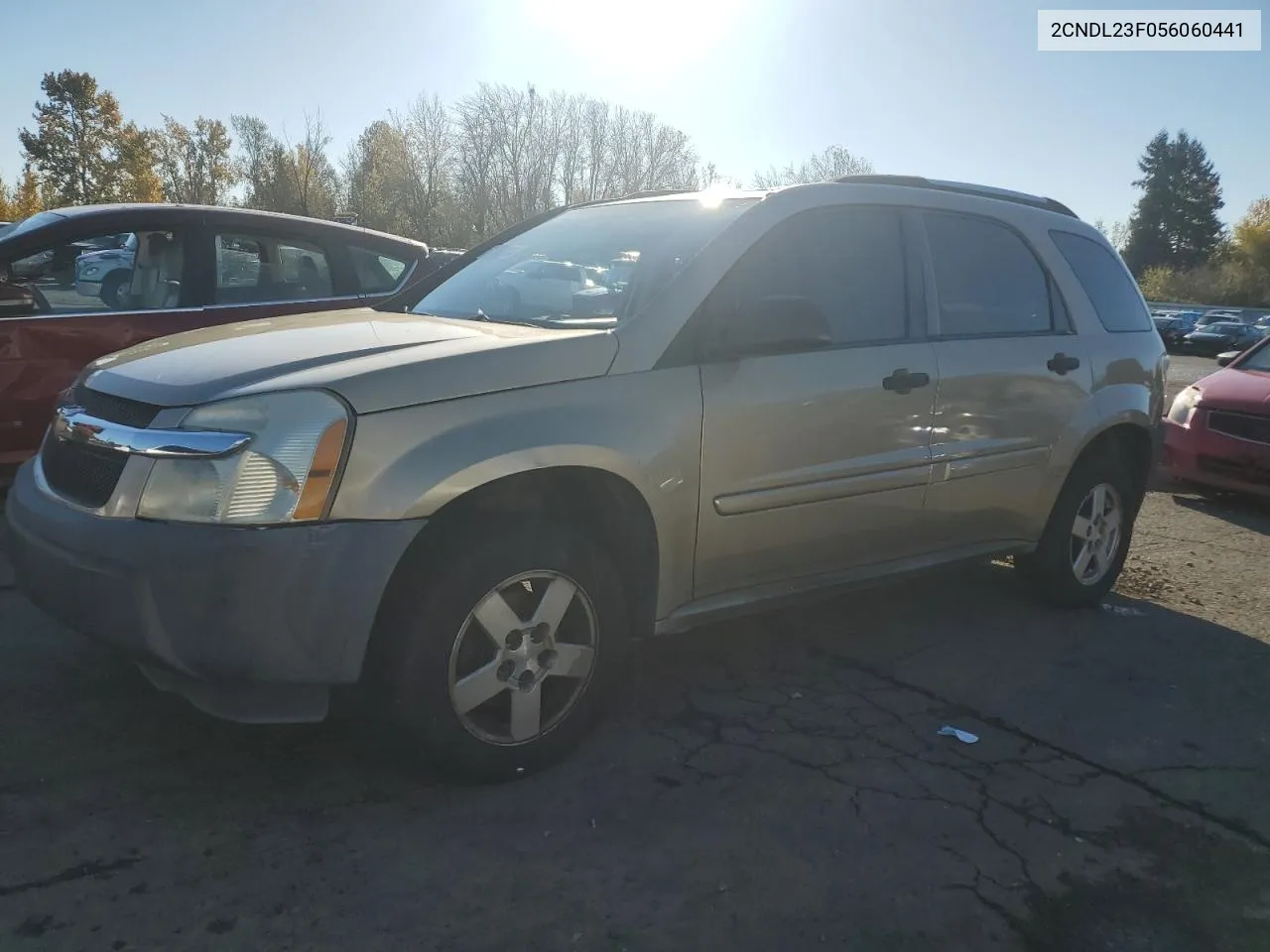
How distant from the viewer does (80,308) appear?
587cm

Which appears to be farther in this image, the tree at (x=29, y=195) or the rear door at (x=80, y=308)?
the tree at (x=29, y=195)

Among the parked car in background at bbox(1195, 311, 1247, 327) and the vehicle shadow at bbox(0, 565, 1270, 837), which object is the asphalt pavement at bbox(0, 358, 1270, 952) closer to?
the vehicle shadow at bbox(0, 565, 1270, 837)

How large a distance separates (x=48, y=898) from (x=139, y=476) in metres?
1.02

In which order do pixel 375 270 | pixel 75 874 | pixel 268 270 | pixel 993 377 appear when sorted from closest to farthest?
1. pixel 75 874
2. pixel 993 377
3. pixel 268 270
4. pixel 375 270

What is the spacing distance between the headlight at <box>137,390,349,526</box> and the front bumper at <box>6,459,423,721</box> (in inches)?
1.7

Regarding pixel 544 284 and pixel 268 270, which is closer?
pixel 544 284

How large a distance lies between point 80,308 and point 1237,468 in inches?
312

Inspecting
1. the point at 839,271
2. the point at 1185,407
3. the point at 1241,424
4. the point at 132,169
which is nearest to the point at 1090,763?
the point at 839,271

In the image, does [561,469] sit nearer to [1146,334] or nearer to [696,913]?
[696,913]

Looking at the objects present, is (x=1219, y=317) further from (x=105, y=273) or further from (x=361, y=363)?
(x=361, y=363)

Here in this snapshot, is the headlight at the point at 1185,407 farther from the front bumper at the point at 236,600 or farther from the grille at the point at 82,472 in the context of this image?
the grille at the point at 82,472

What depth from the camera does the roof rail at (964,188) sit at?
4.30 metres

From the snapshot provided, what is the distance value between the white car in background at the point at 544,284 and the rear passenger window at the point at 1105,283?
2.49m

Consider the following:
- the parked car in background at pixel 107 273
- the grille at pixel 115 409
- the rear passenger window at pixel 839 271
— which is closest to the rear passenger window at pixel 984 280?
the rear passenger window at pixel 839 271
